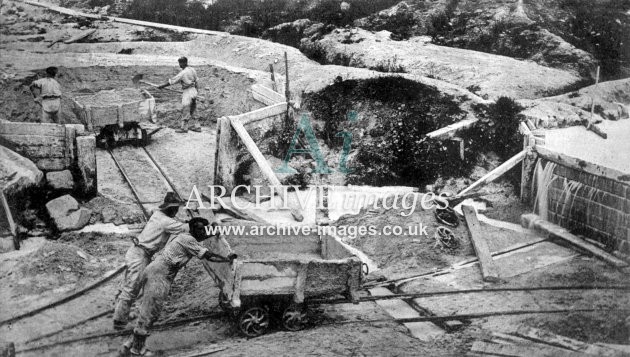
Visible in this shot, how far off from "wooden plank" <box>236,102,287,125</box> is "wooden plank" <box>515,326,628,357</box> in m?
5.76

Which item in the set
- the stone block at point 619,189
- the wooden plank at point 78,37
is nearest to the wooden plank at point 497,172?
the stone block at point 619,189

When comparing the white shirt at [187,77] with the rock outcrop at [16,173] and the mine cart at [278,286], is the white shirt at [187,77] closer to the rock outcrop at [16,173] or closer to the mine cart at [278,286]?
the rock outcrop at [16,173]

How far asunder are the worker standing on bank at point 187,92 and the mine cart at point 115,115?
75 centimetres

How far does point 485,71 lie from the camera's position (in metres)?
14.2

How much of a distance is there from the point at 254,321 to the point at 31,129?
523cm

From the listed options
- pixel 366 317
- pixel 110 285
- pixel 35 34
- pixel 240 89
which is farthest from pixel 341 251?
pixel 35 34

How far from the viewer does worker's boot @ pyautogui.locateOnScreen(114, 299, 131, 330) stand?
6570 mm

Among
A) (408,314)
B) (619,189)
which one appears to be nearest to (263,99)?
(408,314)

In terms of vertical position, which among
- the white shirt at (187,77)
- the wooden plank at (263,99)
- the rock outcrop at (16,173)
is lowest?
the rock outcrop at (16,173)

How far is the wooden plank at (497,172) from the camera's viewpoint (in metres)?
10.0

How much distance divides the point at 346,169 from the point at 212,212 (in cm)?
381

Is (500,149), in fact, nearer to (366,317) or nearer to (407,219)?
(407,219)

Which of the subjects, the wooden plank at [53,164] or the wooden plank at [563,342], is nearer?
the wooden plank at [563,342]

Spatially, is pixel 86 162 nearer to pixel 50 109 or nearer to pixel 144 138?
pixel 50 109
